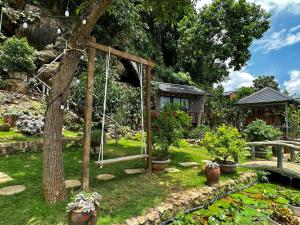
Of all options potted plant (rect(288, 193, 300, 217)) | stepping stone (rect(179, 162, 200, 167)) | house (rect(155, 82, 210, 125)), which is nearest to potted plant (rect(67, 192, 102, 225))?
potted plant (rect(288, 193, 300, 217))

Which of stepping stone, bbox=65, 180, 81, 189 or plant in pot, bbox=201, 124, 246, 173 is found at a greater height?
plant in pot, bbox=201, 124, 246, 173

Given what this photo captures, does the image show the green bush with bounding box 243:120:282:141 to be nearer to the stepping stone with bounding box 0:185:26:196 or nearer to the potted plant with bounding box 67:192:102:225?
the potted plant with bounding box 67:192:102:225

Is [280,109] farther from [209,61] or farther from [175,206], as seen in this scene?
[175,206]

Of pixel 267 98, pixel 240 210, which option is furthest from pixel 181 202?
pixel 267 98

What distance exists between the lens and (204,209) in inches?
184

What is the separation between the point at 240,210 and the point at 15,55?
12387mm

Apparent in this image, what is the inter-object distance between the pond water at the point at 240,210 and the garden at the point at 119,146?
0.02m

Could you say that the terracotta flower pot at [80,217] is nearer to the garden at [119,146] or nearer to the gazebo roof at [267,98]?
the garden at [119,146]

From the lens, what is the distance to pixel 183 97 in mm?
20453

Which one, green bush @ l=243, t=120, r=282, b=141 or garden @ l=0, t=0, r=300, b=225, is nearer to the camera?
garden @ l=0, t=0, r=300, b=225

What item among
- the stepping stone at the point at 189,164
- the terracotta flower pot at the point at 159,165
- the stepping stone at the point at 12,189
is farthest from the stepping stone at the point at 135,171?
the stepping stone at the point at 12,189

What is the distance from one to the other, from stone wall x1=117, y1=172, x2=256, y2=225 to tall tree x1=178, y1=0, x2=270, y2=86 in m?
13.4

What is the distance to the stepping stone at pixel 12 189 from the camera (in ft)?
14.6

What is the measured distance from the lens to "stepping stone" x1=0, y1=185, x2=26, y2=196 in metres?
4.44
